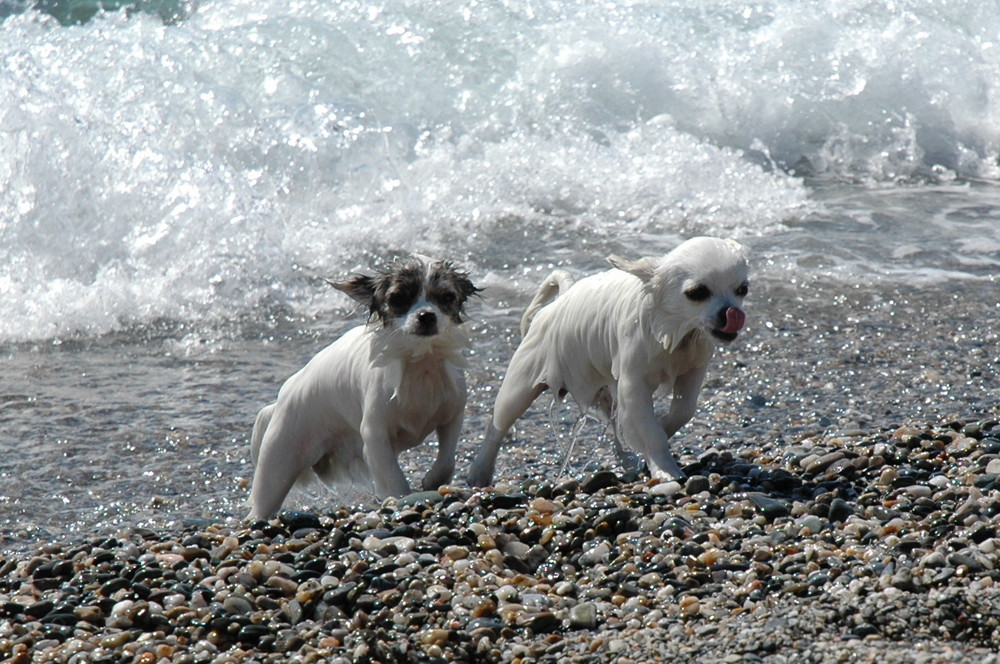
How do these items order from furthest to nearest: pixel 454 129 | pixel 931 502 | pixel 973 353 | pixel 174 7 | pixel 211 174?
pixel 174 7, pixel 454 129, pixel 211 174, pixel 973 353, pixel 931 502

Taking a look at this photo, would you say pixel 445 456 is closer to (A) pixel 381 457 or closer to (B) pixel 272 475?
(A) pixel 381 457

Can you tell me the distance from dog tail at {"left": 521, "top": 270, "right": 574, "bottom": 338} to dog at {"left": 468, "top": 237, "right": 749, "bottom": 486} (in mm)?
19

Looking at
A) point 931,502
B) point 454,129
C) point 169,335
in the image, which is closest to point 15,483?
point 169,335

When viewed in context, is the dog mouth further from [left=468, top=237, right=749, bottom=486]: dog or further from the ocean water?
the ocean water

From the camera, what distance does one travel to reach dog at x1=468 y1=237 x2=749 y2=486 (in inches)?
217

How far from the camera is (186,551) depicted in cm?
527

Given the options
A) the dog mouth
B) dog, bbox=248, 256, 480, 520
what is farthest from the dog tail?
the dog mouth

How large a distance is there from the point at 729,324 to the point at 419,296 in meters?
1.41

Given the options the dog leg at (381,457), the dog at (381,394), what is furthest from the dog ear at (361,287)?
the dog leg at (381,457)

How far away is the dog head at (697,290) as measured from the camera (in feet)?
17.9

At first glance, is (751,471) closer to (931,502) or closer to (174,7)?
(931,502)

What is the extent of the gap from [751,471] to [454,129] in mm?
9762

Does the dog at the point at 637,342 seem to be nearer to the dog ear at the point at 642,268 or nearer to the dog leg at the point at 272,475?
the dog ear at the point at 642,268

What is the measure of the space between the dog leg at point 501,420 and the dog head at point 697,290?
100 cm
